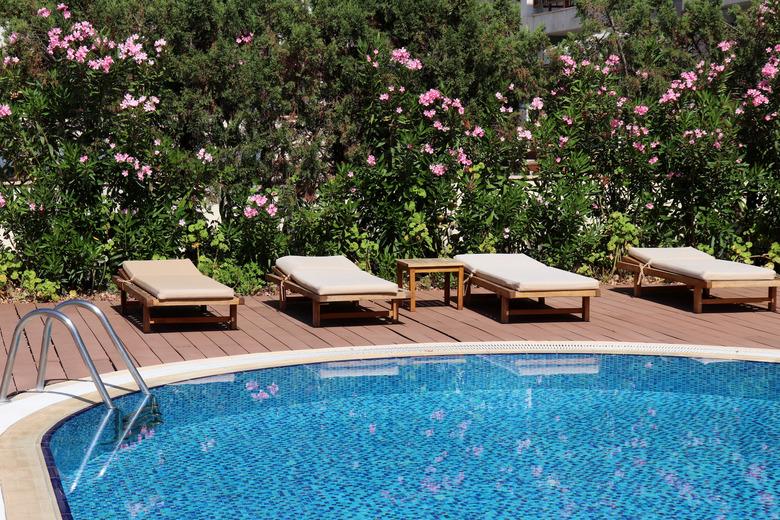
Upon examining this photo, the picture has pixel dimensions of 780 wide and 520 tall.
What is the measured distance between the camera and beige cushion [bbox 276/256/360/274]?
29.1 ft

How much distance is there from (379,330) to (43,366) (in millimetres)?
3010

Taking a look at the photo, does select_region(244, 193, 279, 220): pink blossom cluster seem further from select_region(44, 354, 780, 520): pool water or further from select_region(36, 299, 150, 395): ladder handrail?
select_region(36, 299, 150, 395): ladder handrail

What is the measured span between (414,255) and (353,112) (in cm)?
162

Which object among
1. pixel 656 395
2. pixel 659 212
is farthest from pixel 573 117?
pixel 656 395

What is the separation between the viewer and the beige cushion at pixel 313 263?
29.1 ft

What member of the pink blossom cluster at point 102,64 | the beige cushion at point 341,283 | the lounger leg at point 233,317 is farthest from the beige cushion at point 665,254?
the pink blossom cluster at point 102,64

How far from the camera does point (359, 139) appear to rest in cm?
1054

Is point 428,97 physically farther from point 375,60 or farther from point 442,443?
point 442,443

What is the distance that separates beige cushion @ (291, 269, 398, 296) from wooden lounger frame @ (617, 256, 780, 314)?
2.70m

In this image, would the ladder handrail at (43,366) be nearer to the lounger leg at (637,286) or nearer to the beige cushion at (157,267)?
the beige cushion at (157,267)

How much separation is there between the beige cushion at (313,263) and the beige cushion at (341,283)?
0.22 metres

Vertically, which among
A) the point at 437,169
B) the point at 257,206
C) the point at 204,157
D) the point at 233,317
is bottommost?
the point at 233,317

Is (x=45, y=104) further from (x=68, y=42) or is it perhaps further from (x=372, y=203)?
(x=372, y=203)

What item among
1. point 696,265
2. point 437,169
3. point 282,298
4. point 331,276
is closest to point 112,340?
point 331,276
